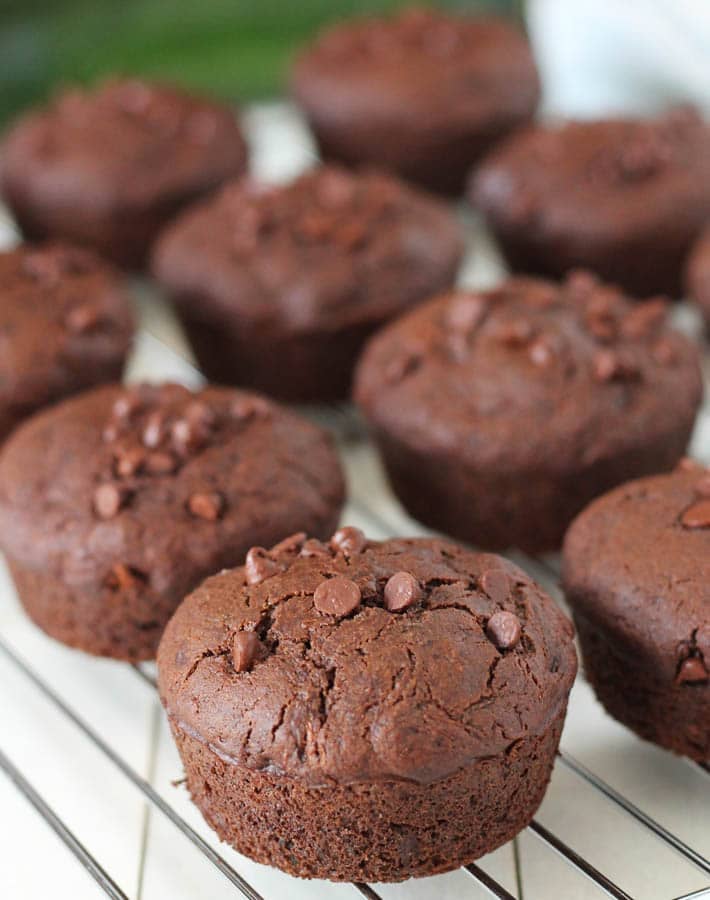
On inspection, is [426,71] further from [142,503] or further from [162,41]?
[142,503]

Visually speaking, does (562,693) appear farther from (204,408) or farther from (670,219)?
(670,219)

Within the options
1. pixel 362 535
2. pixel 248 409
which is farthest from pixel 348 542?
pixel 248 409

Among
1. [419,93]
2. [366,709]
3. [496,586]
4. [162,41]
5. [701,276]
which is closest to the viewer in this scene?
[366,709]

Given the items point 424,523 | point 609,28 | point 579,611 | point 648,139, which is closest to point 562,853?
point 579,611

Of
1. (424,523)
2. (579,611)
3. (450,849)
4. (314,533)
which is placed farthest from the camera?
(424,523)

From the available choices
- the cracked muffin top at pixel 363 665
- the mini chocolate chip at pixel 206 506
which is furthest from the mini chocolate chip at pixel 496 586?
the mini chocolate chip at pixel 206 506

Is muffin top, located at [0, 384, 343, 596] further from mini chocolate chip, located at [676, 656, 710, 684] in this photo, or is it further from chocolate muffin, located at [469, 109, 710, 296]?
chocolate muffin, located at [469, 109, 710, 296]
